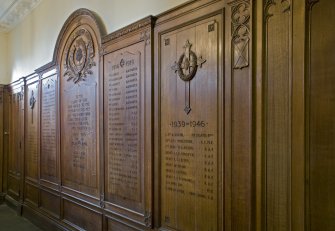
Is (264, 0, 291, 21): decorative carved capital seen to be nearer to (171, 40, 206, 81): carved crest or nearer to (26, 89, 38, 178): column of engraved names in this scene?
(171, 40, 206, 81): carved crest

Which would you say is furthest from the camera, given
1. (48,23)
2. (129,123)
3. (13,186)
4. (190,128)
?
(13,186)

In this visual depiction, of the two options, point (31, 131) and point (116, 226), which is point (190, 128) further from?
point (31, 131)

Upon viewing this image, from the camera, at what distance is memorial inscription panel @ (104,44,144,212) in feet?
8.51

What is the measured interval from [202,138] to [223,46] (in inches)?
24.1

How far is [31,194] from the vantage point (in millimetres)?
4812

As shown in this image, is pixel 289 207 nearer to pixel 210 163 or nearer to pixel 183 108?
pixel 210 163

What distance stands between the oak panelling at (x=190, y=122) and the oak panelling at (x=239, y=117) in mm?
76

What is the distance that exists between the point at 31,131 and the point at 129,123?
278 cm

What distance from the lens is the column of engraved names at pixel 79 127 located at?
333cm

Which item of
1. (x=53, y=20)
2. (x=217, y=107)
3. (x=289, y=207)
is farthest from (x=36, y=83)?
(x=289, y=207)

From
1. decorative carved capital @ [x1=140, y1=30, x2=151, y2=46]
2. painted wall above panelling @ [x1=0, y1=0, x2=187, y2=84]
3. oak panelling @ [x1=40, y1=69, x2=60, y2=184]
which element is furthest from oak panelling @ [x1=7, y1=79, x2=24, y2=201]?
decorative carved capital @ [x1=140, y1=30, x2=151, y2=46]

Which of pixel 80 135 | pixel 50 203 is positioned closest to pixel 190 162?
pixel 80 135

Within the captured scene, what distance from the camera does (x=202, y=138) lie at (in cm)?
203

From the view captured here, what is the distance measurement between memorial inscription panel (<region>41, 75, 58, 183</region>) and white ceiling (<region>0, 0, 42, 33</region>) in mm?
1430
